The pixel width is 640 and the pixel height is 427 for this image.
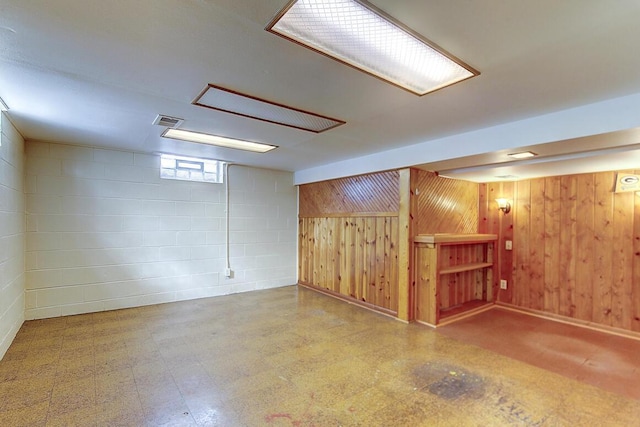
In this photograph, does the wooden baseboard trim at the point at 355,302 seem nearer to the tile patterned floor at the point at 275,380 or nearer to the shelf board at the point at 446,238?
the tile patterned floor at the point at 275,380

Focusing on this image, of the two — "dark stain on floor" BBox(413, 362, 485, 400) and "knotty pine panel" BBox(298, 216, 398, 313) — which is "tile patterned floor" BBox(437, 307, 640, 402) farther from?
"knotty pine panel" BBox(298, 216, 398, 313)

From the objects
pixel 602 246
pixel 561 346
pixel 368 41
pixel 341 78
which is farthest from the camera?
pixel 602 246

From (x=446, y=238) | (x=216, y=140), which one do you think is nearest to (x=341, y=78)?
(x=216, y=140)

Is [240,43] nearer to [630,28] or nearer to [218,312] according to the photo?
[630,28]

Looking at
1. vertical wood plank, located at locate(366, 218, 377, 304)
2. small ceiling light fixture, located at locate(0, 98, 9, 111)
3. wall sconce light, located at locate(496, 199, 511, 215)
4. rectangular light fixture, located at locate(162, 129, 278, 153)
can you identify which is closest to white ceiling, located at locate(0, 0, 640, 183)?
small ceiling light fixture, located at locate(0, 98, 9, 111)

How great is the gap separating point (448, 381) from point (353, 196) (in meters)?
2.93

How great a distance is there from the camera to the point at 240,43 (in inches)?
63.0

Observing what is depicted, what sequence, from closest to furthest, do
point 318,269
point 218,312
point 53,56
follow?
point 53,56 → point 218,312 → point 318,269

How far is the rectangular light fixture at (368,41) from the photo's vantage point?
136cm

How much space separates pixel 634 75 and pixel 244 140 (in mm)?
3273

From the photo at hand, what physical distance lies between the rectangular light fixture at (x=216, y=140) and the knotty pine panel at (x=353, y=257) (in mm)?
1824

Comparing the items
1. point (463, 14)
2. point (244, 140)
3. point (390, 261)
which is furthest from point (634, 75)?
point (244, 140)

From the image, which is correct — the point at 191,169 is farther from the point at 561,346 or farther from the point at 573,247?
the point at 573,247

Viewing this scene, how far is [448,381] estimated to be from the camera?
2.44 metres
